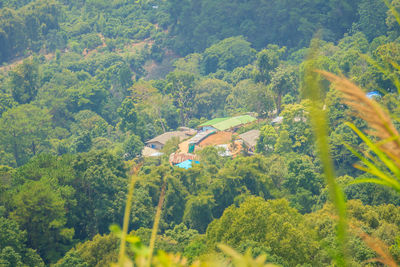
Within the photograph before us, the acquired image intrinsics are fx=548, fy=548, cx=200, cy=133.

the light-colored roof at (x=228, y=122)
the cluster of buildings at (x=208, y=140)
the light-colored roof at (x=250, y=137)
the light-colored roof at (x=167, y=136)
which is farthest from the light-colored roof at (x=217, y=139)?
the light-colored roof at (x=167, y=136)

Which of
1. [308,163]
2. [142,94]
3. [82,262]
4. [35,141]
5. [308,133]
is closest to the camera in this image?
[82,262]

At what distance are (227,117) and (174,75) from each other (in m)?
4.35

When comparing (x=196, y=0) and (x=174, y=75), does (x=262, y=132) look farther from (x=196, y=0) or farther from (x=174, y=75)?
(x=196, y=0)

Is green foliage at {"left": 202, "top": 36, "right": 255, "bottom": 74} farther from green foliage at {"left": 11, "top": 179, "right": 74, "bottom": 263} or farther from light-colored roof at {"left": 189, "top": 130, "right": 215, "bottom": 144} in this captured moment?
green foliage at {"left": 11, "top": 179, "right": 74, "bottom": 263}

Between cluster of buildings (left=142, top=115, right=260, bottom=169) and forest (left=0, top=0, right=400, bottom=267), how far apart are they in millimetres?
96

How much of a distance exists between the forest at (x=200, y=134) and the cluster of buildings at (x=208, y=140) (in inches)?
3.8

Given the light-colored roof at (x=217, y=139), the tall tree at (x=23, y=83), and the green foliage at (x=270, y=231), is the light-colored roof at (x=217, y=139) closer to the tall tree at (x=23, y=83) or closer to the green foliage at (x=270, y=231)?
the green foliage at (x=270, y=231)

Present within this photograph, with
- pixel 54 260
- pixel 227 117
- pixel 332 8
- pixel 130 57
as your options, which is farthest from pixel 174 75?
pixel 54 260

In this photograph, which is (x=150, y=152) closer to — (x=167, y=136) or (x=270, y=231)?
(x=167, y=136)

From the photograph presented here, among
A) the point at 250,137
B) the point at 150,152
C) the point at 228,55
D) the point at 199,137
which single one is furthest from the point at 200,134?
the point at 228,55

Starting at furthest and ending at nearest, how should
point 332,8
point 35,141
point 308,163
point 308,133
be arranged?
point 332,8 → point 35,141 → point 308,133 → point 308,163

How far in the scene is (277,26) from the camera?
130 ft

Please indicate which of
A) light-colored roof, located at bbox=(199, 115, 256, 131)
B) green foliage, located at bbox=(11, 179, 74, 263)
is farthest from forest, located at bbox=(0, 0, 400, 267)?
light-colored roof, located at bbox=(199, 115, 256, 131)

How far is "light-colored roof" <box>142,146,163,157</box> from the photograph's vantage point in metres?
23.7
